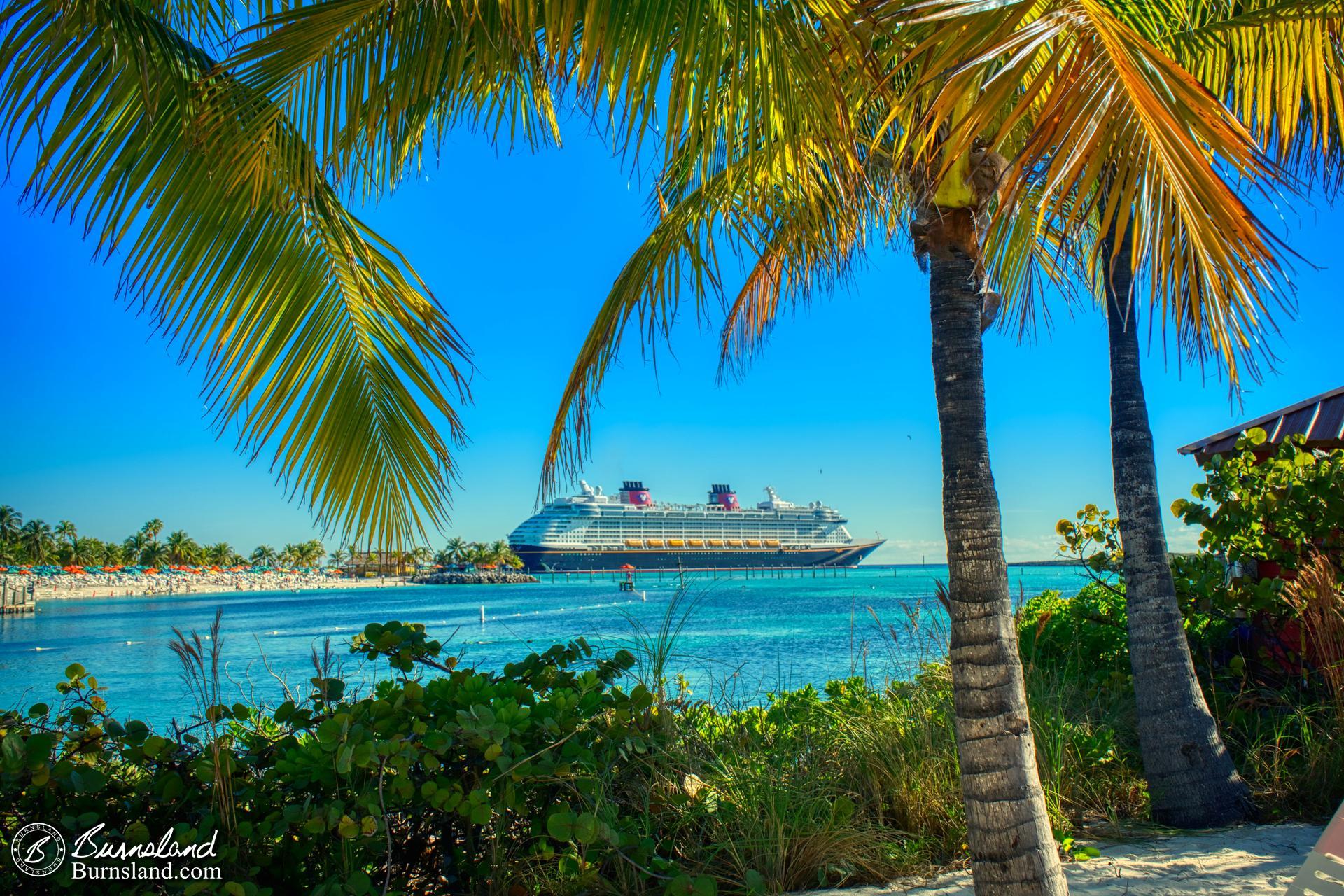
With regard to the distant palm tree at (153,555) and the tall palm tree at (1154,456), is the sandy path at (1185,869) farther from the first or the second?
the distant palm tree at (153,555)

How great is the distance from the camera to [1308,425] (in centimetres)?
446

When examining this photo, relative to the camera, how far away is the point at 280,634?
1230 inches

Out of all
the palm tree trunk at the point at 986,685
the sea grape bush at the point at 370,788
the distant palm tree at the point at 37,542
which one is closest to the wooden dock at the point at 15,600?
the distant palm tree at the point at 37,542

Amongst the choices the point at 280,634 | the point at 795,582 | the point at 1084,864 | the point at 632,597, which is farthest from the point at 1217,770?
the point at 795,582

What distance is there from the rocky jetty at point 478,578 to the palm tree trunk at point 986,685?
79544 mm

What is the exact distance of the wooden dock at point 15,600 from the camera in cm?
4312

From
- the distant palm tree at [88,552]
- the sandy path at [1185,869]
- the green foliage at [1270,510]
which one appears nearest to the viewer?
the sandy path at [1185,869]

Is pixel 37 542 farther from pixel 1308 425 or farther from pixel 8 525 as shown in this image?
pixel 1308 425

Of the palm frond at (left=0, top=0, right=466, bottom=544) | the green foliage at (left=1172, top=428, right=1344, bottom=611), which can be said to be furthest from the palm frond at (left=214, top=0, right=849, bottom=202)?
the green foliage at (left=1172, top=428, right=1344, bottom=611)

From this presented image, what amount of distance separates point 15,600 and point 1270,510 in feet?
201

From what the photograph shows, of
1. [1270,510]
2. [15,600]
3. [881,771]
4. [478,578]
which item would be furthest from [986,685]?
[478,578]

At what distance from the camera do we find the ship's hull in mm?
71062

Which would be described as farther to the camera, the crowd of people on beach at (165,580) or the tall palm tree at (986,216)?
the crowd of people on beach at (165,580)

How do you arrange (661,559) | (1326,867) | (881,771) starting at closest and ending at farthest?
1. (1326,867)
2. (881,771)
3. (661,559)
